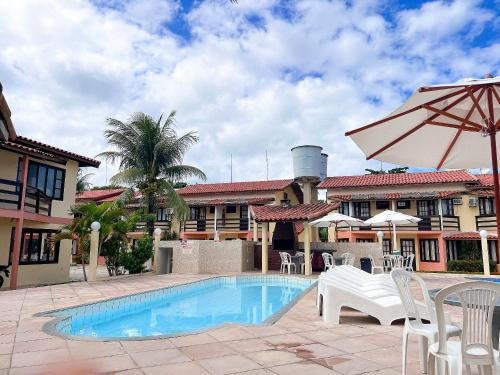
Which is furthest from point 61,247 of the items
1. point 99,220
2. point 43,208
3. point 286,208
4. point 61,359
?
point 61,359

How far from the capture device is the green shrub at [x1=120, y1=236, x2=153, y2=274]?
56.9ft

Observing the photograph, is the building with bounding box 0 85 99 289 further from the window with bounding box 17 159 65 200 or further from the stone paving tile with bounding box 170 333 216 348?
the stone paving tile with bounding box 170 333 216 348

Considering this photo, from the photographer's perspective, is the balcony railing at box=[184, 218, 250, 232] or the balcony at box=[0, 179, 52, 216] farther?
the balcony railing at box=[184, 218, 250, 232]

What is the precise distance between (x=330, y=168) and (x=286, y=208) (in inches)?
560

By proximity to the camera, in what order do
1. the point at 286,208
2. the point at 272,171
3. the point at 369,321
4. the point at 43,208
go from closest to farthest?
the point at 369,321 < the point at 43,208 < the point at 286,208 < the point at 272,171

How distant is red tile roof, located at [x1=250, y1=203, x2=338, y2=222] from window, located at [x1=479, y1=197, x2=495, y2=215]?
1315 cm

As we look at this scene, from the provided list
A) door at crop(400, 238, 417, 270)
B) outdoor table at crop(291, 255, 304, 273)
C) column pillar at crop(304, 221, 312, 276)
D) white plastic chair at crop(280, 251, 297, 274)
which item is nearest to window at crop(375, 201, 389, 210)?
door at crop(400, 238, 417, 270)

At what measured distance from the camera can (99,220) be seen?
14.4 metres

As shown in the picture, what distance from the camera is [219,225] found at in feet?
98.9

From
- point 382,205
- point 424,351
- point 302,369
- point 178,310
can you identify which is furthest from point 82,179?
point 424,351

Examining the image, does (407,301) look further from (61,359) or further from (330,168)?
(330,168)

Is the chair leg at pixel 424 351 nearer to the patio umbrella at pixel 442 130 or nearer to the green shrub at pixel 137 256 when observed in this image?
the patio umbrella at pixel 442 130

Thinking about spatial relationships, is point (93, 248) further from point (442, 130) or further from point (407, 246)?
point (407, 246)

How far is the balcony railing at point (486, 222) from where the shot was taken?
23.5m
